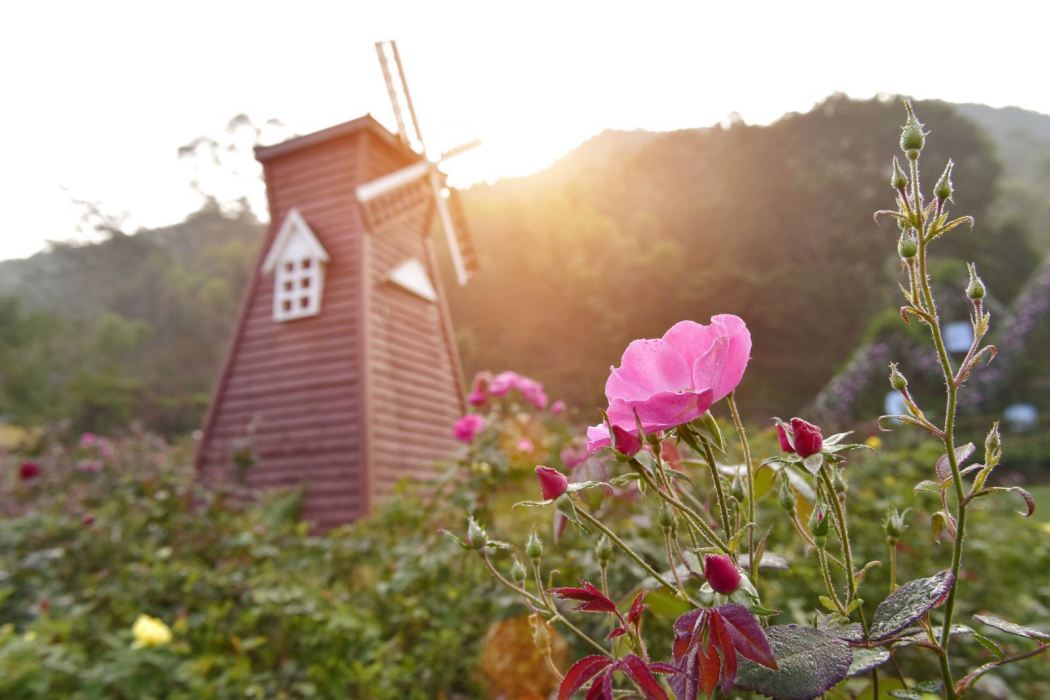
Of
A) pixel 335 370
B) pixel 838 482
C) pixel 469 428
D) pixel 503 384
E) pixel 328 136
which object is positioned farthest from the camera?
pixel 328 136

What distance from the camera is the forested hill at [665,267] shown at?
784 inches

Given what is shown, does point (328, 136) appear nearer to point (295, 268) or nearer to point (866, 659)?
point (295, 268)

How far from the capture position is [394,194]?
7.98 meters

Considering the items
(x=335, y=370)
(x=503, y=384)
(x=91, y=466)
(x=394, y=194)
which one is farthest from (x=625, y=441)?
(x=394, y=194)

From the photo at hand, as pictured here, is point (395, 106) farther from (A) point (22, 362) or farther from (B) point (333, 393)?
(A) point (22, 362)

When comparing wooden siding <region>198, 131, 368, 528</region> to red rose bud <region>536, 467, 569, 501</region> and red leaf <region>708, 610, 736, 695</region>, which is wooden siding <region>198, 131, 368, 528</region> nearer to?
red rose bud <region>536, 467, 569, 501</region>

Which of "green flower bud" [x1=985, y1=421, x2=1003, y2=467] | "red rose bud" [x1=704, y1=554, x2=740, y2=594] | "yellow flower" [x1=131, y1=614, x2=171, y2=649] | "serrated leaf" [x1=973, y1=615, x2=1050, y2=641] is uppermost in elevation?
"green flower bud" [x1=985, y1=421, x2=1003, y2=467]

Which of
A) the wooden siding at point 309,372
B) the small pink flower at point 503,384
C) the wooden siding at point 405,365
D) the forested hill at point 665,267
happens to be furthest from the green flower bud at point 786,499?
the forested hill at point 665,267

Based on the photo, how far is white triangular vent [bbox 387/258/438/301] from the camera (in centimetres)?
802

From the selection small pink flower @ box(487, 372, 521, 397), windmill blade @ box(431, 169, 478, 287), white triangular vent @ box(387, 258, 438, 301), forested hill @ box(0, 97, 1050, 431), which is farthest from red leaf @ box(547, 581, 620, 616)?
forested hill @ box(0, 97, 1050, 431)

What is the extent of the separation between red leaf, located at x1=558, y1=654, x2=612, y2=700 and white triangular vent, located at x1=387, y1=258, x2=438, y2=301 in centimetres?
748

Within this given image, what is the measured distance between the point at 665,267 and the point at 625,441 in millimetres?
20610

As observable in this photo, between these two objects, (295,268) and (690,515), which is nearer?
(690,515)

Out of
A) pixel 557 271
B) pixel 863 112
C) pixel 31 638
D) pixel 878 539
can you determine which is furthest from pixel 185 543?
pixel 863 112
